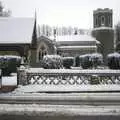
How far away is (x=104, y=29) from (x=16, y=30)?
108ft

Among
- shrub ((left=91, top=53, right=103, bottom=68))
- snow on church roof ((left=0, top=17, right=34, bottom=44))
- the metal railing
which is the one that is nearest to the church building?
snow on church roof ((left=0, top=17, right=34, bottom=44))

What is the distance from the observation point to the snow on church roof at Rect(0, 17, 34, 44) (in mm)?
26203

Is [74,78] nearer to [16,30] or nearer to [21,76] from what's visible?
[21,76]

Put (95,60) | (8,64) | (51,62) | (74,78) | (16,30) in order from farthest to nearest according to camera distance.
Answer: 1. (95,60)
2. (16,30)
3. (51,62)
4. (8,64)
5. (74,78)

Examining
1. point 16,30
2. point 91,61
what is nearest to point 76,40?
point 91,61

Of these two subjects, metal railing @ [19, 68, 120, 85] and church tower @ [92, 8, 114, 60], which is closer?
metal railing @ [19, 68, 120, 85]

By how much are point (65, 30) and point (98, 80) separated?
98.6 m

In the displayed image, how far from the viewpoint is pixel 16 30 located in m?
28.3

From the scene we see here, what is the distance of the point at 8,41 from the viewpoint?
86.0 ft

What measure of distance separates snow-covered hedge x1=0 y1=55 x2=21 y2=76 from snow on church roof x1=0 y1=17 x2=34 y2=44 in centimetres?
190

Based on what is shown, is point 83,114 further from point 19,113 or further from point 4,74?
point 4,74

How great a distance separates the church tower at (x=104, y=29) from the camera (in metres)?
57.3

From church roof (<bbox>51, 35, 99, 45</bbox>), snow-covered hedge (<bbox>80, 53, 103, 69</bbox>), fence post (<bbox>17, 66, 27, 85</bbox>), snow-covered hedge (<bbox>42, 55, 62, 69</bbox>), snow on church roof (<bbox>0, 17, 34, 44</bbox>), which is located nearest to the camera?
fence post (<bbox>17, 66, 27, 85</bbox>)

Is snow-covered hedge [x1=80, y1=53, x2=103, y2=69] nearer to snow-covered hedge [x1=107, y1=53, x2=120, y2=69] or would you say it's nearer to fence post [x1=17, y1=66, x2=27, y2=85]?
Answer: snow-covered hedge [x1=107, y1=53, x2=120, y2=69]
